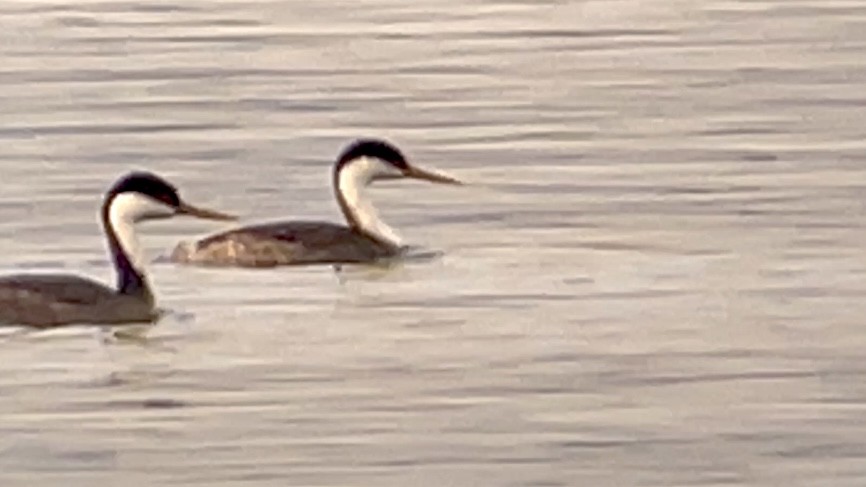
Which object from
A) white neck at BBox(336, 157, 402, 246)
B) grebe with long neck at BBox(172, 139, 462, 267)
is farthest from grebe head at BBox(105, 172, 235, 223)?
white neck at BBox(336, 157, 402, 246)

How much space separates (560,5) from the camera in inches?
1135

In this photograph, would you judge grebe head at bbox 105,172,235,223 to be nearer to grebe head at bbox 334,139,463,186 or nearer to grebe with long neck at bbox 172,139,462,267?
grebe with long neck at bbox 172,139,462,267

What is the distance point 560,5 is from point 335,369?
13.8 m

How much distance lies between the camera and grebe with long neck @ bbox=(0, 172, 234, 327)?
16.2 metres

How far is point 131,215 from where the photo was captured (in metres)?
17.4

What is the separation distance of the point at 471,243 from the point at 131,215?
1.76 metres

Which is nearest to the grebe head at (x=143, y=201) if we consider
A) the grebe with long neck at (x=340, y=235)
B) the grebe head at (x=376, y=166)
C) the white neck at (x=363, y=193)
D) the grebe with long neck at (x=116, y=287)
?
the grebe with long neck at (x=116, y=287)

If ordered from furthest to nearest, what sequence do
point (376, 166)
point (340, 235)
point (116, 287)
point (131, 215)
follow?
point (376, 166)
point (340, 235)
point (131, 215)
point (116, 287)

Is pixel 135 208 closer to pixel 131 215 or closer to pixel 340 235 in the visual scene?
pixel 131 215

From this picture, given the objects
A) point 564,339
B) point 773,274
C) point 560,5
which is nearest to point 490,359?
point 564,339

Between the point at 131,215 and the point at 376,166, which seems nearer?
the point at 131,215

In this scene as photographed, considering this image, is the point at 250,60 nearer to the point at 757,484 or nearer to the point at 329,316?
the point at 329,316

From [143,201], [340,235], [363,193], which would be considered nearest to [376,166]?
[363,193]

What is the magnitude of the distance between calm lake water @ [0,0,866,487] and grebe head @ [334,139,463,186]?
0.22m
